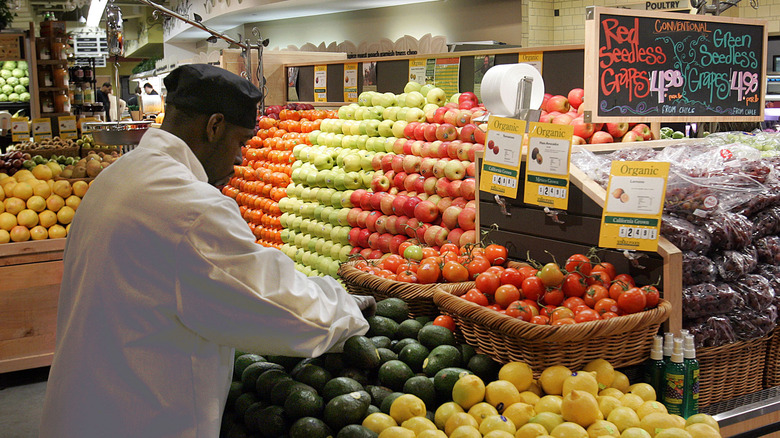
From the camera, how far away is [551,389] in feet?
7.03

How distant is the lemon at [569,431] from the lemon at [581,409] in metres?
0.05

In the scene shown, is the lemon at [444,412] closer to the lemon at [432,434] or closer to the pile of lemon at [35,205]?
the lemon at [432,434]

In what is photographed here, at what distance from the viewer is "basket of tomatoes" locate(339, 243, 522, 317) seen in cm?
275

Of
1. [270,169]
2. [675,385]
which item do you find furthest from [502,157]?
[270,169]

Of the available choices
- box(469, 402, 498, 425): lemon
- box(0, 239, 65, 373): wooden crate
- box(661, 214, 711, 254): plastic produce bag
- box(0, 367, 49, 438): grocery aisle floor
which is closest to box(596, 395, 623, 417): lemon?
box(469, 402, 498, 425): lemon

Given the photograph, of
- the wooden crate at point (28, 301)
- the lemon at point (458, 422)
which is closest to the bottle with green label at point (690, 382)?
the lemon at point (458, 422)

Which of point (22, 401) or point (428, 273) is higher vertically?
point (428, 273)

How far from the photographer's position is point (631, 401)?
2.04 metres

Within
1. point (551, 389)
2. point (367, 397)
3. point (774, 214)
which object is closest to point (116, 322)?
point (367, 397)

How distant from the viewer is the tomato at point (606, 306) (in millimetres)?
2293

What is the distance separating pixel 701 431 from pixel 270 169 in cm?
496

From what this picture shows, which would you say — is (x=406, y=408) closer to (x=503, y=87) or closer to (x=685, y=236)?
(x=685, y=236)

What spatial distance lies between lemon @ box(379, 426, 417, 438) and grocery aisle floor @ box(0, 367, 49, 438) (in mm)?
2977

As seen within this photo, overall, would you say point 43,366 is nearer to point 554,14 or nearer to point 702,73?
point 702,73
